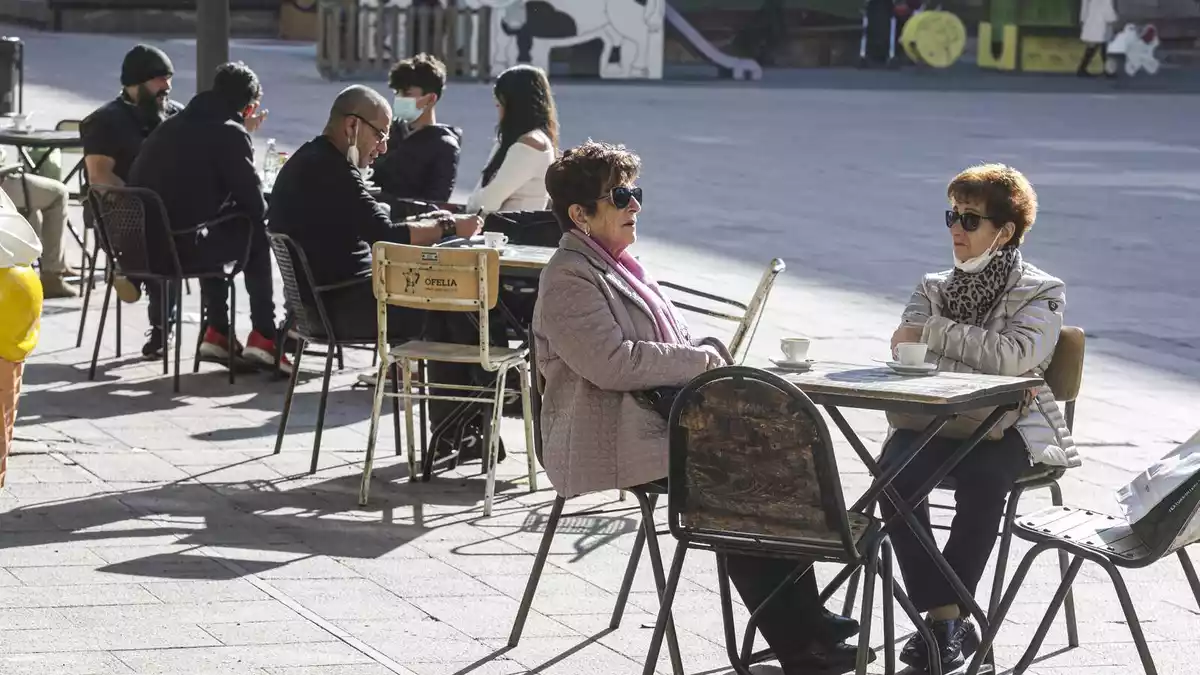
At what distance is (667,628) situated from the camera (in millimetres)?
4648

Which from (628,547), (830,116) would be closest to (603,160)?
(628,547)

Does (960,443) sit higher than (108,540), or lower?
higher

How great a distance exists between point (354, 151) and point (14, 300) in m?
1.82

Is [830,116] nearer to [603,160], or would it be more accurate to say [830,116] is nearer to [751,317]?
[751,317]

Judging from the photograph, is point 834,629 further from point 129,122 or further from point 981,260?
point 129,122

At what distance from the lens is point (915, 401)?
4.45 m

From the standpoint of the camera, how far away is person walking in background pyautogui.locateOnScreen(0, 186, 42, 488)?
6055 millimetres

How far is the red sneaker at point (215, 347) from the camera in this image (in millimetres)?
8961

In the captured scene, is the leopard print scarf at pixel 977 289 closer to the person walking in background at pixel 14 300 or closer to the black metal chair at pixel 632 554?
the black metal chair at pixel 632 554

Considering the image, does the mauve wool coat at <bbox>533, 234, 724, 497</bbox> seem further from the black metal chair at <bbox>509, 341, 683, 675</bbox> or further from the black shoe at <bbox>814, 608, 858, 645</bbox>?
the black shoe at <bbox>814, 608, 858, 645</bbox>

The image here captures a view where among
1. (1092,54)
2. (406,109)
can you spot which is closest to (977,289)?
(406,109)

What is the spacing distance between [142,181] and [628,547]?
12.0 feet

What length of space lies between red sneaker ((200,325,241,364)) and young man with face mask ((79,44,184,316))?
0.46m

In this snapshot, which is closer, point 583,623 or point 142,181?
point 583,623
